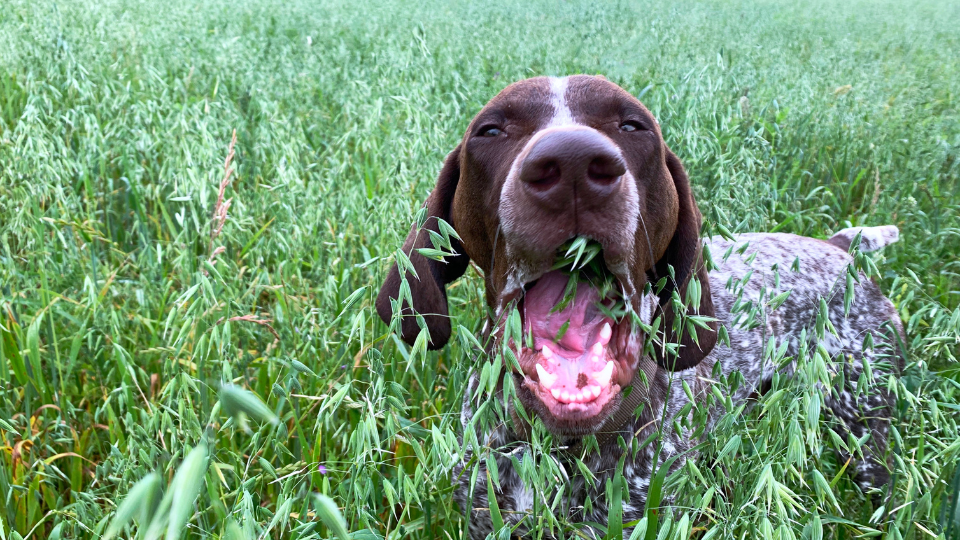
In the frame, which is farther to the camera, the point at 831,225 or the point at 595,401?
the point at 831,225

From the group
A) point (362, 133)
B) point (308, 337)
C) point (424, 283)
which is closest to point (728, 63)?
point (362, 133)

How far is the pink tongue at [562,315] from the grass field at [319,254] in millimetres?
279

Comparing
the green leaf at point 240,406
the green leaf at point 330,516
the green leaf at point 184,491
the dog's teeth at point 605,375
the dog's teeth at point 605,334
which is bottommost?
the dog's teeth at point 605,375

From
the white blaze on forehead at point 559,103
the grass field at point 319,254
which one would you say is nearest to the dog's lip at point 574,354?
the grass field at point 319,254

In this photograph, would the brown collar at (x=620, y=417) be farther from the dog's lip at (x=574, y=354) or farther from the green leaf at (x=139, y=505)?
the green leaf at (x=139, y=505)

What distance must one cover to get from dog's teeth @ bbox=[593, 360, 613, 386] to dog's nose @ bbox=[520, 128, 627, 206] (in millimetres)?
499

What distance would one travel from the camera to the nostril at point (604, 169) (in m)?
A: 1.81

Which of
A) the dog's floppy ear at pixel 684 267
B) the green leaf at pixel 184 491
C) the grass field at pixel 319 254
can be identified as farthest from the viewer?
the dog's floppy ear at pixel 684 267

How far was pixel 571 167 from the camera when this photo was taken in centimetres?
181

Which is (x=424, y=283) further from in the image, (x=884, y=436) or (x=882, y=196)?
(x=882, y=196)

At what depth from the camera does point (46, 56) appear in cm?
475

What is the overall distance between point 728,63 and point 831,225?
1.83 m

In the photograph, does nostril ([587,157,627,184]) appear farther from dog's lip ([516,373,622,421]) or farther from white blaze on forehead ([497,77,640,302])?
dog's lip ([516,373,622,421])

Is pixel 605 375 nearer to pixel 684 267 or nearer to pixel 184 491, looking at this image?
pixel 684 267
